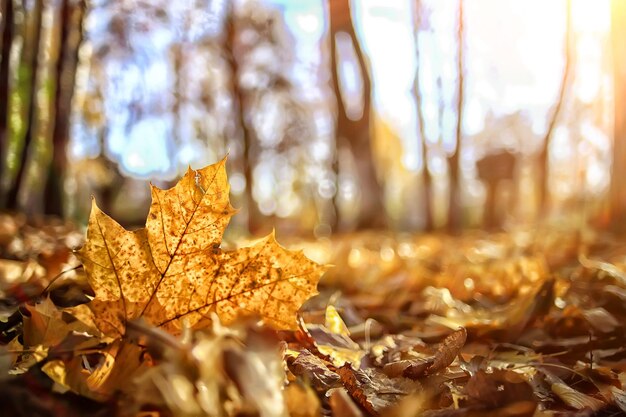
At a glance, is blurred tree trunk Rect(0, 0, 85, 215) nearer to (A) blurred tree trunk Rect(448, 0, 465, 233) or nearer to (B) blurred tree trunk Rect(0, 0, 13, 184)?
(B) blurred tree trunk Rect(0, 0, 13, 184)

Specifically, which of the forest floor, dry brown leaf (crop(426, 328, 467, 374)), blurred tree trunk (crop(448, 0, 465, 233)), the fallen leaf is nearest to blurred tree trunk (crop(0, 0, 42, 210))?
the forest floor

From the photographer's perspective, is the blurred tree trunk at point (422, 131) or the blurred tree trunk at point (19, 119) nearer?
the blurred tree trunk at point (19, 119)

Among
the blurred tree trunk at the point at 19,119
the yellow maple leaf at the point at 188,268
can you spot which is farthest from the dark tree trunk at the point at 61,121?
the yellow maple leaf at the point at 188,268

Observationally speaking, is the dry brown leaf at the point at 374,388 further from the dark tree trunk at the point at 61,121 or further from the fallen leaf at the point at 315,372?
the dark tree trunk at the point at 61,121

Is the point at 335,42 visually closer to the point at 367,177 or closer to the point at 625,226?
the point at 367,177

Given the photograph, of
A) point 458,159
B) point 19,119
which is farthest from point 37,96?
point 458,159

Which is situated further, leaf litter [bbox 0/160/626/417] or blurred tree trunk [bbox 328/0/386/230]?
blurred tree trunk [bbox 328/0/386/230]
